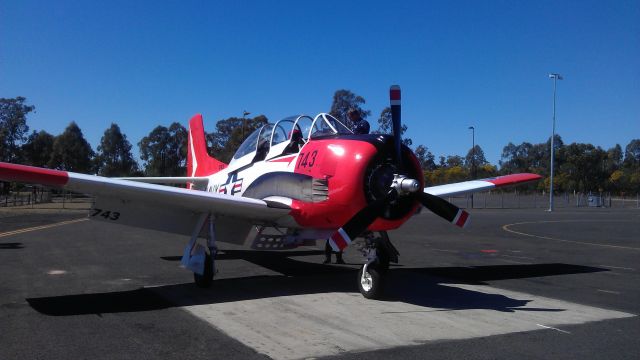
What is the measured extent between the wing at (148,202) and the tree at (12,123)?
3302 inches

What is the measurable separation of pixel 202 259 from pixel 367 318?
2.98 meters

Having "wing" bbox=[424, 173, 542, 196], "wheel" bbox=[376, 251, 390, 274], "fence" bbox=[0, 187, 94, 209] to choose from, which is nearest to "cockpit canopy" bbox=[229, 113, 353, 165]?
"wheel" bbox=[376, 251, 390, 274]

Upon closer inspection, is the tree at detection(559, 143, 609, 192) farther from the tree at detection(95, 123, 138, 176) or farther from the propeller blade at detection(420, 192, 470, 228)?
the propeller blade at detection(420, 192, 470, 228)

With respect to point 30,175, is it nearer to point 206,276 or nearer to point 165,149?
point 206,276

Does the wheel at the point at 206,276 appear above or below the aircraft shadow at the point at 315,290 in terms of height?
above

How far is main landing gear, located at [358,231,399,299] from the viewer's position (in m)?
7.27

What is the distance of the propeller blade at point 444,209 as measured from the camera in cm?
700

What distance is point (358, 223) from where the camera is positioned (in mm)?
6516

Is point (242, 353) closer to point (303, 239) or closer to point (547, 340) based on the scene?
point (547, 340)

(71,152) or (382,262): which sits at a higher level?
(71,152)

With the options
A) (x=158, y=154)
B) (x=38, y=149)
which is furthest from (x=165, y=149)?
(x=38, y=149)

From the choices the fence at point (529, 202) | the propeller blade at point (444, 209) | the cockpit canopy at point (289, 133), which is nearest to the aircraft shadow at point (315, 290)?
the propeller blade at point (444, 209)

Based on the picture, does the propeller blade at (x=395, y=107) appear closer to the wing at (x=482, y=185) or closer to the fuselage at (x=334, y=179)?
the fuselage at (x=334, y=179)

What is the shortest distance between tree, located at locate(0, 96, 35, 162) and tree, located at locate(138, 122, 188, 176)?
1959cm
